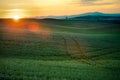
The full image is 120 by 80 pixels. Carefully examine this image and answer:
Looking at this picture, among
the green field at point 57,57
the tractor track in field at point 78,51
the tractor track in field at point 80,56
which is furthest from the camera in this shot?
the tractor track in field at point 78,51

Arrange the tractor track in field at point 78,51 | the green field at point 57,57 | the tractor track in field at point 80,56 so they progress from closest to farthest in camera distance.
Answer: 1. the green field at point 57,57
2. the tractor track in field at point 80,56
3. the tractor track in field at point 78,51

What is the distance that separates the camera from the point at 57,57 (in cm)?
1248

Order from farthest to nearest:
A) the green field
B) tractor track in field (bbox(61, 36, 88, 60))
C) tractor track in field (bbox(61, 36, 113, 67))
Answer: tractor track in field (bbox(61, 36, 88, 60)), tractor track in field (bbox(61, 36, 113, 67)), the green field

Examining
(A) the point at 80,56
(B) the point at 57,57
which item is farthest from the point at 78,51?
(B) the point at 57,57

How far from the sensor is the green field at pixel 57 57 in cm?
962

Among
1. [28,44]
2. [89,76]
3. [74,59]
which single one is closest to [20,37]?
[28,44]

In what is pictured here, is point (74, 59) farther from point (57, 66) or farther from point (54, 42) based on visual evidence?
point (54, 42)

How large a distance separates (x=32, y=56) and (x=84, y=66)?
2.53 m

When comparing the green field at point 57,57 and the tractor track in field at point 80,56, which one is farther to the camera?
the tractor track in field at point 80,56

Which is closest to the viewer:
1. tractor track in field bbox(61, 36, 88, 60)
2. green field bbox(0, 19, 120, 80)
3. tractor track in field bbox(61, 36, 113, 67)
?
green field bbox(0, 19, 120, 80)

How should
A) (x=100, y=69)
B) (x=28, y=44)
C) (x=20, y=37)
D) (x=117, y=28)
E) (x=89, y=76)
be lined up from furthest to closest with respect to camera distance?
(x=117, y=28) < (x=20, y=37) < (x=28, y=44) < (x=100, y=69) < (x=89, y=76)

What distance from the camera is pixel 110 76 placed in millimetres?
9750

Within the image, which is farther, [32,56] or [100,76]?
[32,56]

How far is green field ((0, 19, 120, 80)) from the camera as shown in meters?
9.62
